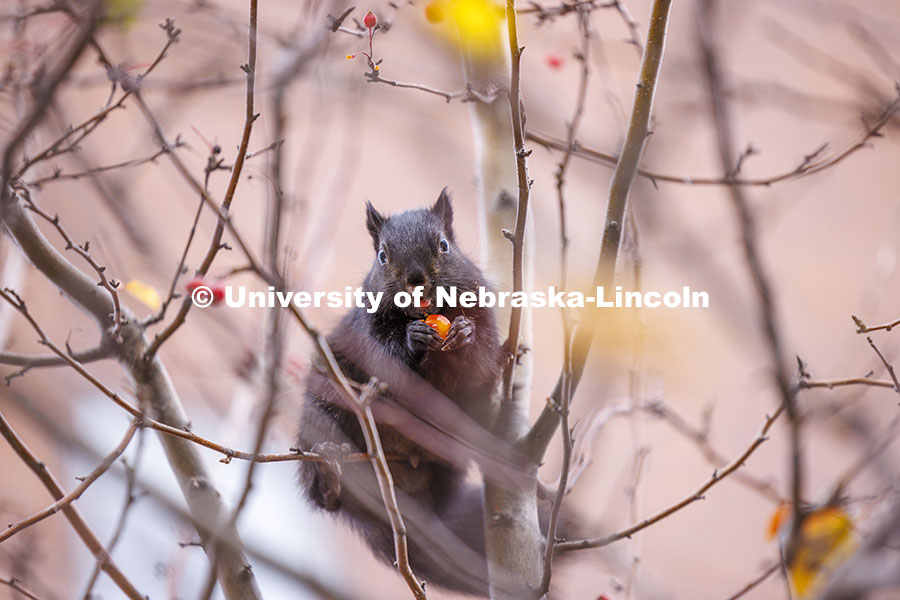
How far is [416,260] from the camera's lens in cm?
219

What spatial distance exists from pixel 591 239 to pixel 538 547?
2.68 metres

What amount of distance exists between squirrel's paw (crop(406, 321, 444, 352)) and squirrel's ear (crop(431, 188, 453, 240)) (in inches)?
18.1

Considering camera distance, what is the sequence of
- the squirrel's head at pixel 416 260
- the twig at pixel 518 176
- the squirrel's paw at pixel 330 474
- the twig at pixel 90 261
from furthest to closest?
the squirrel's head at pixel 416 260
the squirrel's paw at pixel 330 474
the twig at pixel 90 261
the twig at pixel 518 176

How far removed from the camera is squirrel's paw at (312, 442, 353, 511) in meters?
1.81

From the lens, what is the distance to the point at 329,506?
2070 millimetres

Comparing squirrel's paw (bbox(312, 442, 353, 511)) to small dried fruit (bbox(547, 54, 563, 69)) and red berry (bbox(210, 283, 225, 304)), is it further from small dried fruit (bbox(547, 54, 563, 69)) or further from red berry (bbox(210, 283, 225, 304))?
small dried fruit (bbox(547, 54, 563, 69))

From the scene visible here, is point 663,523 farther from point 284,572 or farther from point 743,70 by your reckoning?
point 284,572

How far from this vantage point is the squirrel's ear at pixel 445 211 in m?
2.42

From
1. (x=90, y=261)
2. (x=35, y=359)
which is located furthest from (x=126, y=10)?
(x=35, y=359)

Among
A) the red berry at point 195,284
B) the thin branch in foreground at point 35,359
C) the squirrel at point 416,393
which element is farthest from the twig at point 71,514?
the squirrel at point 416,393

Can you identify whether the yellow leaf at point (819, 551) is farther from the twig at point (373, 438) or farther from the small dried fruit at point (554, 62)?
the small dried fruit at point (554, 62)

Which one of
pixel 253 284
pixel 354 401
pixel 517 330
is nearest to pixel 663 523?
pixel 253 284

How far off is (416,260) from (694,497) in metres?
0.99

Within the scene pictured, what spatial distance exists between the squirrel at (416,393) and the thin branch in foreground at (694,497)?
0.40m
